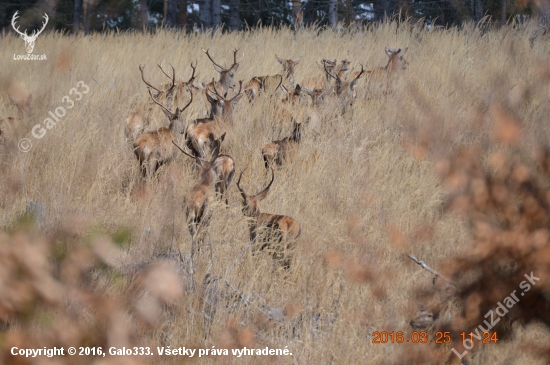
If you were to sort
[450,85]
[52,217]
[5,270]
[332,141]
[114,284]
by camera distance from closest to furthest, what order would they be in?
[5,270] → [114,284] → [52,217] → [332,141] → [450,85]

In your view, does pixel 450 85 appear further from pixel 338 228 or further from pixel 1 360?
pixel 1 360

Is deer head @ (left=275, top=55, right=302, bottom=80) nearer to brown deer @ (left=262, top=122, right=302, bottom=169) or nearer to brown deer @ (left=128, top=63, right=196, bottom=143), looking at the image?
brown deer @ (left=128, top=63, right=196, bottom=143)

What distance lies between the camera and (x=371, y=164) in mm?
6152

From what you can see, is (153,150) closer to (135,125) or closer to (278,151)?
(135,125)

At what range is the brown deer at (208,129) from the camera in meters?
6.25

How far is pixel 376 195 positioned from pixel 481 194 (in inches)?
102

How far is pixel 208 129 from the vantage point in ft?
20.9

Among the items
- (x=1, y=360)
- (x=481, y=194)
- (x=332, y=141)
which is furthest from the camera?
(x=332, y=141)

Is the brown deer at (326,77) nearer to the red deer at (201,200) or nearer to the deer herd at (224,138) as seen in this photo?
the deer herd at (224,138)

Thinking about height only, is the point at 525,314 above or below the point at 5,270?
above

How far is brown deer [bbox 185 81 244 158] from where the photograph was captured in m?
6.25

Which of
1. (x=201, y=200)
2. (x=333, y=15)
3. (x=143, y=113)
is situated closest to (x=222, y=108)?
(x=143, y=113)

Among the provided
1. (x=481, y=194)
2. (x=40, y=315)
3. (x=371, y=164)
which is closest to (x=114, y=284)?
(x=40, y=315)
